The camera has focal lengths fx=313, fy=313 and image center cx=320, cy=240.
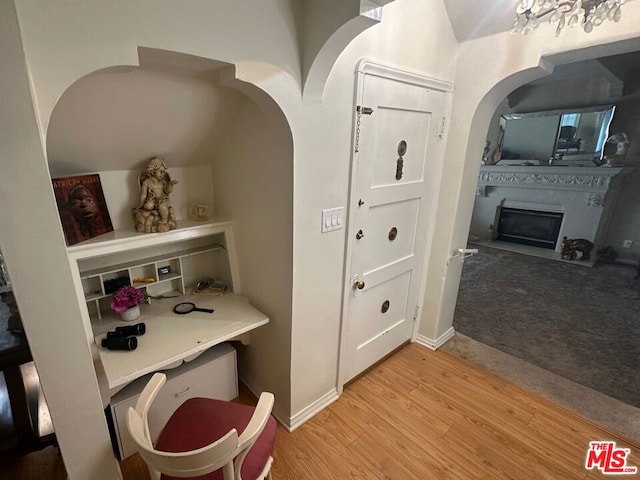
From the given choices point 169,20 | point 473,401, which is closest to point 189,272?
point 169,20

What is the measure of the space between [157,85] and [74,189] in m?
0.61

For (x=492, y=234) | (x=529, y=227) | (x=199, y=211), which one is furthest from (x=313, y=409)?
(x=529, y=227)

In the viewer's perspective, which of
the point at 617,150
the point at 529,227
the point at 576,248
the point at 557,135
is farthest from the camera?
the point at 529,227

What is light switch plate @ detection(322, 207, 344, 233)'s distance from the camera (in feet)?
5.09

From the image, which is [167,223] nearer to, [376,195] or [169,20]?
[169,20]

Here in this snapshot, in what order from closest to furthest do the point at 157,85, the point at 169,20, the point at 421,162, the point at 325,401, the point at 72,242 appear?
the point at 169,20 < the point at 157,85 < the point at 72,242 < the point at 325,401 < the point at 421,162

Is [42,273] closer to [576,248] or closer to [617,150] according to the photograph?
[576,248]

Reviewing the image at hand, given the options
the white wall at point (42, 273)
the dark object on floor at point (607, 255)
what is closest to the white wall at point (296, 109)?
the white wall at point (42, 273)

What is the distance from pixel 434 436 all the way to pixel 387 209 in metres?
1.31

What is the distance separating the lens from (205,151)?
1.78 metres

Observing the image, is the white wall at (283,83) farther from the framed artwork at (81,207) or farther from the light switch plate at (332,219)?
the framed artwork at (81,207)

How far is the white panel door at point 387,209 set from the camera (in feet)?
5.46

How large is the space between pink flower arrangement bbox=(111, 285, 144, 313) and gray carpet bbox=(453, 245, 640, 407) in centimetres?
252

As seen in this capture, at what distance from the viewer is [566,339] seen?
272cm
